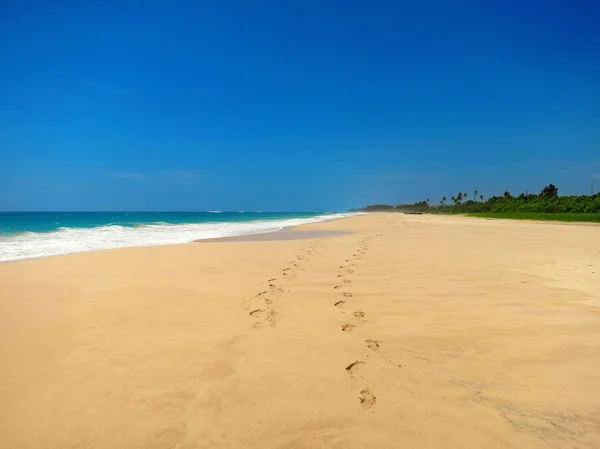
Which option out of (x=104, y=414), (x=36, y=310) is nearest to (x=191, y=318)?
(x=104, y=414)

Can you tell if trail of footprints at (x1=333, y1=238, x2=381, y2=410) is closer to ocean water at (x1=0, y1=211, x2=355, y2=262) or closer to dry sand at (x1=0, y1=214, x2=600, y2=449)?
dry sand at (x1=0, y1=214, x2=600, y2=449)

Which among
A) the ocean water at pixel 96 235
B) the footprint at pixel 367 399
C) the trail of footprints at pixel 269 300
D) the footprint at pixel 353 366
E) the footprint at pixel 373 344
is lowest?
the footprint at pixel 367 399

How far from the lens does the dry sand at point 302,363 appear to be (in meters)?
2.44

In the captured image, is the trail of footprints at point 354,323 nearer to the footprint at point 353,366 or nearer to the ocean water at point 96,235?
the footprint at point 353,366

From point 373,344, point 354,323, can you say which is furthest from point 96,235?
point 373,344

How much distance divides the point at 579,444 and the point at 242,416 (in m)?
2.27

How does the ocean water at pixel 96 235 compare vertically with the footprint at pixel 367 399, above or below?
above

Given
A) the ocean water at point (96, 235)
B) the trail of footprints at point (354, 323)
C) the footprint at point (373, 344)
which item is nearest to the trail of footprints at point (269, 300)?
the trail of footprints at point (354, 323)

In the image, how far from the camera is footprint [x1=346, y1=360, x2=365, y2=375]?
3229 millimetres

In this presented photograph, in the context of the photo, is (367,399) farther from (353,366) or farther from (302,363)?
(302,363)

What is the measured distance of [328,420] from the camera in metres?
2.53

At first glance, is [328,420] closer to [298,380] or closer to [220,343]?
[298,380]

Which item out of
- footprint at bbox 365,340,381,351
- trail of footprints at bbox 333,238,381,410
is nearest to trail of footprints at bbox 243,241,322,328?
trail of footprints at bbox 333,238,381,410

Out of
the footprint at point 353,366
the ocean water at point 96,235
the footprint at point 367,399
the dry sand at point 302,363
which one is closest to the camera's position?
the dry sand at point 302,363
